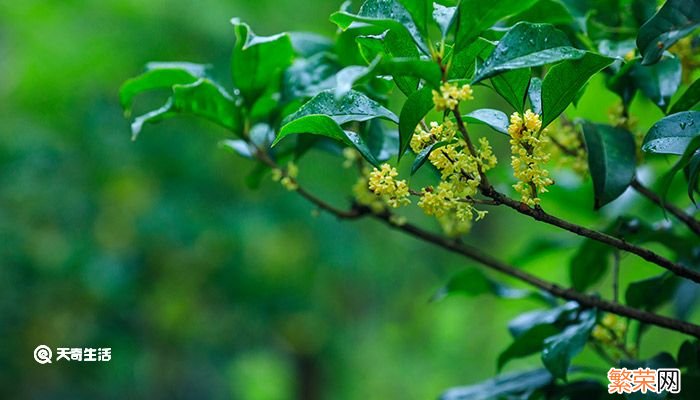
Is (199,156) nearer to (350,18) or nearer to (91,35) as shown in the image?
(91,35)

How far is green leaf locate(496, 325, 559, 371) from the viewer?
696 millimetres

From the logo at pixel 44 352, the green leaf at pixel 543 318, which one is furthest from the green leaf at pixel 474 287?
the logo at pixel 44 352

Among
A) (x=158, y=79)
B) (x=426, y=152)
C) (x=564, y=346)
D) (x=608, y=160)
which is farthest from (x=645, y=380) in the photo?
(x=158, y=79)

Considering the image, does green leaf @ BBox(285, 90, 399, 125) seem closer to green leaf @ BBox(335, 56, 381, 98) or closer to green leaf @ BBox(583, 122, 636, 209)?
green leaf @ BBox(335, 56, 381, 98)

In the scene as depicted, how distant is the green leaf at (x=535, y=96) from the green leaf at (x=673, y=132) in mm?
83

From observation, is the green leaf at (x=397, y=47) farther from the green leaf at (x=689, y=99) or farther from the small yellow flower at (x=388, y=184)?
the green leaf at (x=689, y=99)

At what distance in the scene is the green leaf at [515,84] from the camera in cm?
51

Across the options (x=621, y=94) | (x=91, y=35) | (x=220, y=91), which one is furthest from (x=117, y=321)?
(x=621, y=94)

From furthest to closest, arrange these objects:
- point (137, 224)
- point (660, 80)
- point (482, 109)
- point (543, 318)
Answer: point (137, 224)
point (543, 318)
point (660, 80)
point (482, 109)

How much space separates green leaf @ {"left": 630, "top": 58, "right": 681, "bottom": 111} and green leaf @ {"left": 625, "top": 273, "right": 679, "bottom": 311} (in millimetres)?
170

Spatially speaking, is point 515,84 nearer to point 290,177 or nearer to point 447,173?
point 447,173

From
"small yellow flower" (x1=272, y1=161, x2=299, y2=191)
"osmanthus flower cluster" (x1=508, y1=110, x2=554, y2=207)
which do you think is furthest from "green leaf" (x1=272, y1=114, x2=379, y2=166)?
"small yellow flower" (x1=272, y1=161, x2=299, y2=191)

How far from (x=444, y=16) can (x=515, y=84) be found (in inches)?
2.9

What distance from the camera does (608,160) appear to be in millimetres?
582
